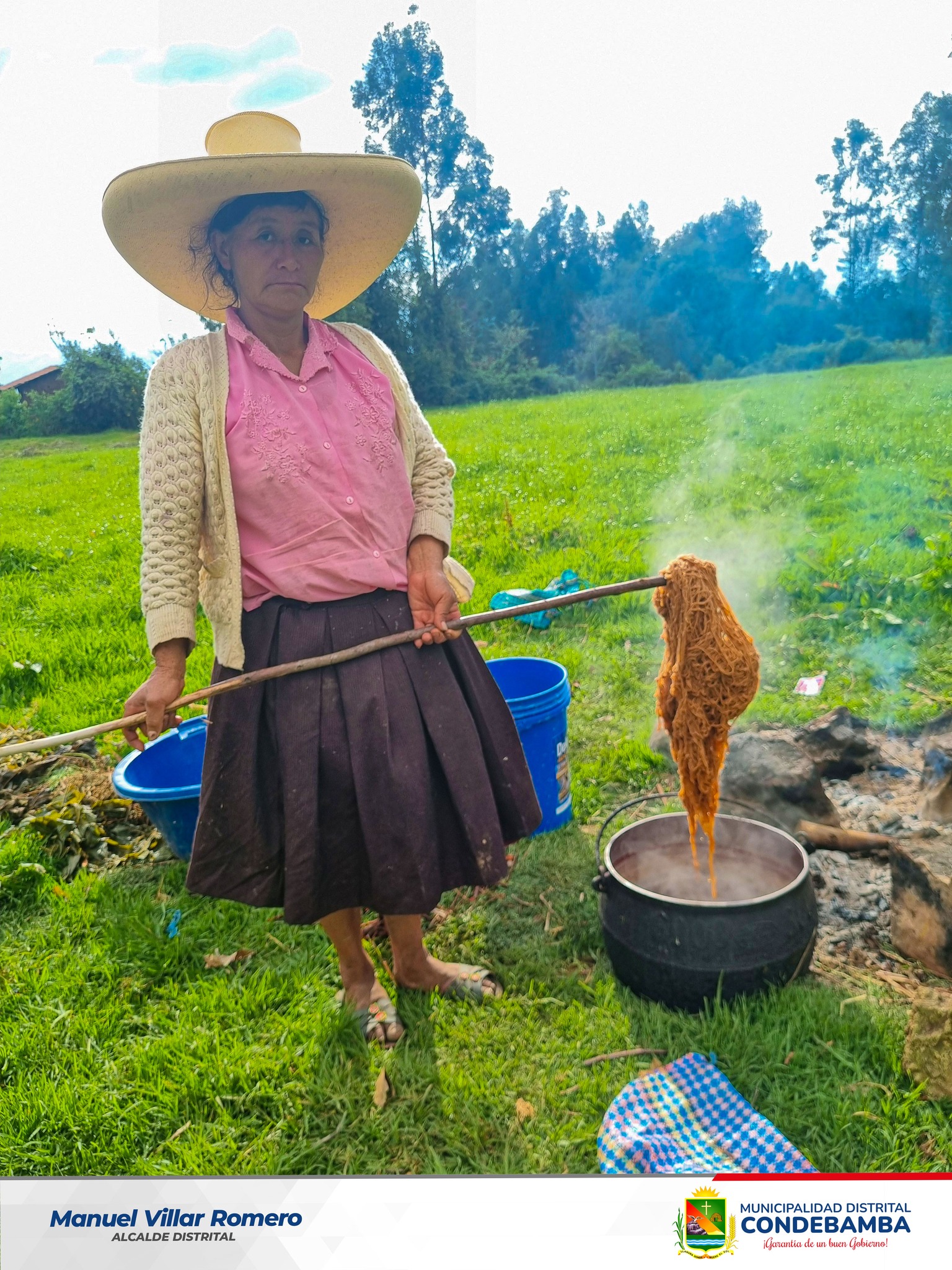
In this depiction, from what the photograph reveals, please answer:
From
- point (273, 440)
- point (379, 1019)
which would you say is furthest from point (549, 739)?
point (273, 440)

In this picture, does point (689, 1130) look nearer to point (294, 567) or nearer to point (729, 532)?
point (294, 567)

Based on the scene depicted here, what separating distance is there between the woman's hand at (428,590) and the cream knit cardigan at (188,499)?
0.49m

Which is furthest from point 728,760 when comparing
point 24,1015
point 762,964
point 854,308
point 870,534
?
point 854,308

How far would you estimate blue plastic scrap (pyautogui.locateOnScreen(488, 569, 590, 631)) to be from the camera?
5016 mm

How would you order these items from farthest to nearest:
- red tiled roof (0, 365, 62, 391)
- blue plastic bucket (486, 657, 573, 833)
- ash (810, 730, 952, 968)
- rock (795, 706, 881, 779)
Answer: red tiled roof (0, 365, 62, 391) → rock (795, 706, 881, 779) → blue plastic bucket (486, 657, 573, 833) → ash (810, 730, 952, 968)

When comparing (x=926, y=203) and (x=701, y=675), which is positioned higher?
(x=926, y=203)

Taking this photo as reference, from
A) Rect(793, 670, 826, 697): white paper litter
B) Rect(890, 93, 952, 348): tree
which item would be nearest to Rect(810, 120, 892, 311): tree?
Rect(890, 93, 952, 348): tree

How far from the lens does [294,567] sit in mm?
2295

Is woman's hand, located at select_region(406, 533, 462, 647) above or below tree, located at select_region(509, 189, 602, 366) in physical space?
below

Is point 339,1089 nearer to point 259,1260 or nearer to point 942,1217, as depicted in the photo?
point 259,1260

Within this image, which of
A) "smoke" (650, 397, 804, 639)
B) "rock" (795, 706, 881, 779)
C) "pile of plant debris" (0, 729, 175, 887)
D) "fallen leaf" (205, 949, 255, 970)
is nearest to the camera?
"fallen leaf" (205, 949, 255, 970)

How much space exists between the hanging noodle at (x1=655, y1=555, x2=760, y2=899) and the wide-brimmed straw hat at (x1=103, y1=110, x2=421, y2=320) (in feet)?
4.56

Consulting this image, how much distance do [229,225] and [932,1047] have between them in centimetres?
284

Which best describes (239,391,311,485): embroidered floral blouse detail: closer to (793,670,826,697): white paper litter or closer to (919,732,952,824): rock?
(919,732,952,824): rock
